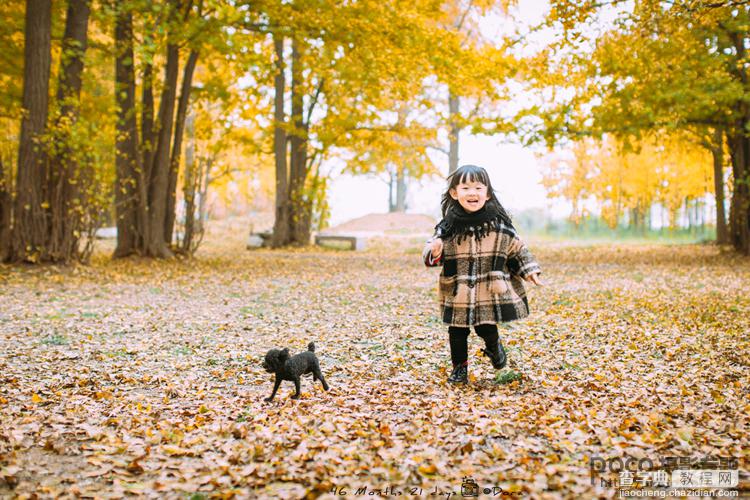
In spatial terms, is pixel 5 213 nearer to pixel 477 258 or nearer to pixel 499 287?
pixel 477 258

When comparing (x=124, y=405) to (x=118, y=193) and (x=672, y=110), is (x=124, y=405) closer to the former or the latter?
(x=118, y=193)

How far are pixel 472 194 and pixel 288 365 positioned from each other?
163 centimetres

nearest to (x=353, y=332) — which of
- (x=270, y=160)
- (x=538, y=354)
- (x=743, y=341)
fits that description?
(x=538, y=354)

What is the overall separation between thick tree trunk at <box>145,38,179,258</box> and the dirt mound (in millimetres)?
18108

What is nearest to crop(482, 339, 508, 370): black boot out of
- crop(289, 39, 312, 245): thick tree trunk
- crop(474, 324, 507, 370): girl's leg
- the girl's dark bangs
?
crop(474, 324, 507, 370): girl's leg

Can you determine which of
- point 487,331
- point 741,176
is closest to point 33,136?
point 487,331

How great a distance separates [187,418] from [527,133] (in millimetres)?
12344

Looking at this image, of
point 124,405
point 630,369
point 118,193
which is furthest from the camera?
point 118,193

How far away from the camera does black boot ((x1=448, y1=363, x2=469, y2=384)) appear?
4.56 metres

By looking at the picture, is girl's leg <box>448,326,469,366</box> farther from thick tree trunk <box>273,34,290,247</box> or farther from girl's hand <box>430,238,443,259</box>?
thick tree trunk <box>273,34,290,247</box>

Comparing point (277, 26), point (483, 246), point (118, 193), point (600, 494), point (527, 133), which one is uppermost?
point (277, 26)

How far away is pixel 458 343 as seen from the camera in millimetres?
4508

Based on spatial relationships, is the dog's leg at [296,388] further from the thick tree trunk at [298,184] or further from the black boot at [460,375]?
the thick tree trunk at [298,184]

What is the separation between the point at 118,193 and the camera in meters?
13.9
